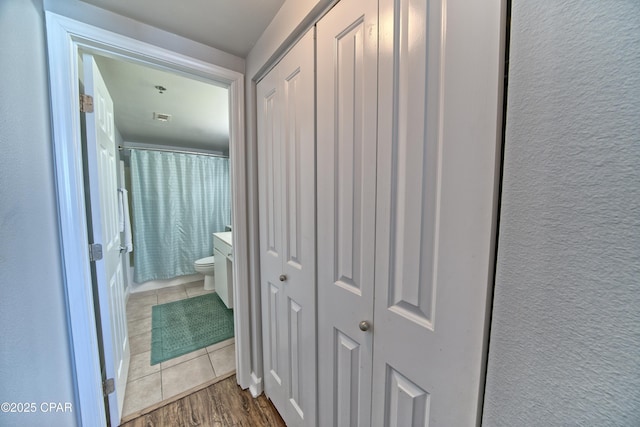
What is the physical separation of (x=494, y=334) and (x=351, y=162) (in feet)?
1.88

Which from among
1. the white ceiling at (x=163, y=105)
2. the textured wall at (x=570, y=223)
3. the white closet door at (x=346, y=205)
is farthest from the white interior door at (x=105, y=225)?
the textured wall at (x=570, y=223)

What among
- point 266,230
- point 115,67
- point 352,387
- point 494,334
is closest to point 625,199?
point 494,334

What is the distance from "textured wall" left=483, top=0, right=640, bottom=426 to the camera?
Answer: 279 millimetres

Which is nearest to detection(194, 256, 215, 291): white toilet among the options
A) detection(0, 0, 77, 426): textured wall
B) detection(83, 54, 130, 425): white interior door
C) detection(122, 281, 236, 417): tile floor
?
detection(122, 281, 236, 417): tile floor

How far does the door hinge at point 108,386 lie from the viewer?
1.22 meters

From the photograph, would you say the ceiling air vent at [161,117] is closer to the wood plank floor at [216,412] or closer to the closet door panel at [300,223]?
the closet door panel at [300,223]

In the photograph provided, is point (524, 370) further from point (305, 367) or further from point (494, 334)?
point (305, 367)

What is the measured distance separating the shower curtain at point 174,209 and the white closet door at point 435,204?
3.40 meters

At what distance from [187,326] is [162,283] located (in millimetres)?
1311

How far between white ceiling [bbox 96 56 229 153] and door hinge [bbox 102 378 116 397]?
1845 millimetres

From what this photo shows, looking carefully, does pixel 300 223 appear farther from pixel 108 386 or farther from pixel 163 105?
pixel 163 105

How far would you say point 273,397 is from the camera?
54.3 inches

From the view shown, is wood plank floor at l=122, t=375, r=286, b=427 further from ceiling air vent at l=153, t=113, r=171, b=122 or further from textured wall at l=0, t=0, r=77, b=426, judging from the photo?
ceiling air vent at l=153, t=113, r=171, b=122

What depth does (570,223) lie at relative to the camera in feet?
1.06
